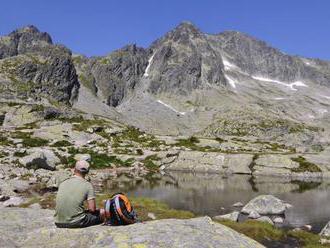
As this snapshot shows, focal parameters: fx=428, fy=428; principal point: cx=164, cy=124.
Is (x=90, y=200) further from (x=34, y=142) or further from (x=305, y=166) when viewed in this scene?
(x=34, y=142)

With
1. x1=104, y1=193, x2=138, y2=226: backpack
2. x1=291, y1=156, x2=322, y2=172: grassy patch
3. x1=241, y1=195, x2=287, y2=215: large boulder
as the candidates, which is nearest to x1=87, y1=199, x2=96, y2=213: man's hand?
x1=104, y1=193, x2=138, y2=226: backpack

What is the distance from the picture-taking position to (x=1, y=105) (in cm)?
19938

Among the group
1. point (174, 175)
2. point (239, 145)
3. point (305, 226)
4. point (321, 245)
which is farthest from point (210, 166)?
point (321, 245)

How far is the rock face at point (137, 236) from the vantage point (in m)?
12.6

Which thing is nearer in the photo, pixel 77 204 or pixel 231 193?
pixel 77 204

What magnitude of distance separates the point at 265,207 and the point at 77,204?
36.5m

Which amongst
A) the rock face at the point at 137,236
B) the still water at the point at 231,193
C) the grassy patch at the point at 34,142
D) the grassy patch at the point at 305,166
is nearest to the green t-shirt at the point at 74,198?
the rock face at the point at 137,236

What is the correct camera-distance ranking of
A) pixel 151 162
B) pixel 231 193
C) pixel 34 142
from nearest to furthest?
pixel 231 193
pixel 151 162
pixel 34 142

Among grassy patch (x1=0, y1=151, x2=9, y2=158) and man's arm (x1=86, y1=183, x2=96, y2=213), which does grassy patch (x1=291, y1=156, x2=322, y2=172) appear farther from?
man's arm (x1=86, y1=183, x2=96, y2=213)

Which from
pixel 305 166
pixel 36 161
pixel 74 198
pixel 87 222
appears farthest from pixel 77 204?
pixel 305 166

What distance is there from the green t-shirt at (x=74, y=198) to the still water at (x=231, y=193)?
31806mm

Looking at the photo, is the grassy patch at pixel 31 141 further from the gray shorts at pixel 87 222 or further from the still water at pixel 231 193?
the gray shorts at pixel 87 222

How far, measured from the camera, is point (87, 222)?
1434 centimetres

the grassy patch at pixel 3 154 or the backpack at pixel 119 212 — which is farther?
the grassy patch at pixel 3 154
